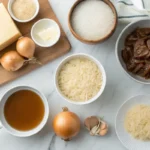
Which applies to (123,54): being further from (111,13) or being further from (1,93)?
(1,93)

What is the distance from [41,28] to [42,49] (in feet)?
0.29

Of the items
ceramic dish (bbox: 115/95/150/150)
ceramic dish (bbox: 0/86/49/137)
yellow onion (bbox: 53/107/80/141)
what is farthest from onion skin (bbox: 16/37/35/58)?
ceramic dish (bbox: 115/95/150/150)

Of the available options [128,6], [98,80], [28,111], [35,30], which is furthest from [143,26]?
[28,111]

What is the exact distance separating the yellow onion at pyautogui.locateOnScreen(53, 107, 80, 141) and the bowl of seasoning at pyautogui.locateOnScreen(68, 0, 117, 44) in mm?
299

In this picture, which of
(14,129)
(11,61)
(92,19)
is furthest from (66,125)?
(92,19)

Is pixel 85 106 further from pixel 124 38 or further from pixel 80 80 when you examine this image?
pixel 124 38

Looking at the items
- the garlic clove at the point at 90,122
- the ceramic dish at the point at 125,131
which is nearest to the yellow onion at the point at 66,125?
the garlic clove at the point at 90,122

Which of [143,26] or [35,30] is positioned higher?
[35,30]

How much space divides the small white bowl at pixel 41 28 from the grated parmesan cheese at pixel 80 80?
11cm

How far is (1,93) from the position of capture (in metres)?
1.78

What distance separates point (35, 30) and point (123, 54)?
37 cm

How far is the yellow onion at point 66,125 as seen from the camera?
1.69 m

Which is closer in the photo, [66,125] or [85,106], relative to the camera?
[66,125]

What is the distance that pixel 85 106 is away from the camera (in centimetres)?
179
